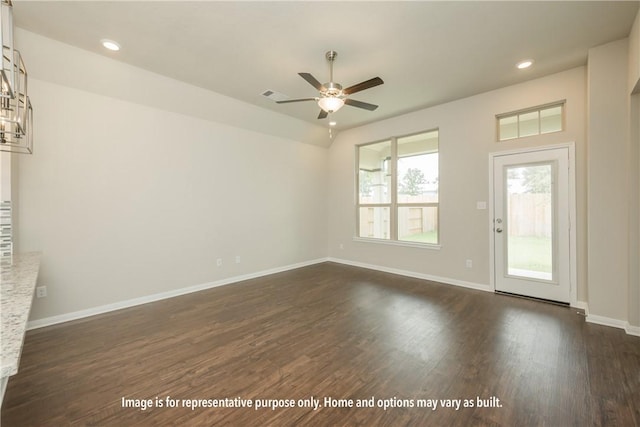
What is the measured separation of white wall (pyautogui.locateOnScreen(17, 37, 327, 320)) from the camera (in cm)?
316

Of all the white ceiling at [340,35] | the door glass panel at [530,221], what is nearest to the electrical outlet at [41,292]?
the white ceiling at [340,35]

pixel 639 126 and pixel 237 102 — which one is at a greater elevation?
pixel 237 102

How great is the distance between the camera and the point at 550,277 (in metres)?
3.80

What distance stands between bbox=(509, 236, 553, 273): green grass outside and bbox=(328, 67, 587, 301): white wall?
32 centimetres

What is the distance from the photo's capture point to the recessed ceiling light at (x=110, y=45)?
2918mm

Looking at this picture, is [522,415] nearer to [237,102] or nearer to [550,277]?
[550,277]

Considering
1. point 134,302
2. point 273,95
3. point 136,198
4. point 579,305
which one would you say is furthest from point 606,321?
point 136,198

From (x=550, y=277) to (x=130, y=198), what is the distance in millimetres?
5912

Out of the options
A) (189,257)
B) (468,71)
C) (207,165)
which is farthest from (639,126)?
(189,257)

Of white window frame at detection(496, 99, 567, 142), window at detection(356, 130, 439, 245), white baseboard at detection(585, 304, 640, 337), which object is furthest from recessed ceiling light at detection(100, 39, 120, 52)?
white baseboard at detection(585, 304, 640, 337)

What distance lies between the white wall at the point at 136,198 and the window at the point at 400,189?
1.99 meters

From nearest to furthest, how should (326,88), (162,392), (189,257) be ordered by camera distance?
1. (162,392)
2. (326,88)
3. (189,257)

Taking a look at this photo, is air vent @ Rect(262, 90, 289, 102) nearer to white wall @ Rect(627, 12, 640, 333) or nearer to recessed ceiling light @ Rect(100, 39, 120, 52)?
recessed ceiling light @ Rect(100, 39, 120, 52)

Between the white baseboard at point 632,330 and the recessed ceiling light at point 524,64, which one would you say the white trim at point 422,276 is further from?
the recessed ceiling light at point 524,64
